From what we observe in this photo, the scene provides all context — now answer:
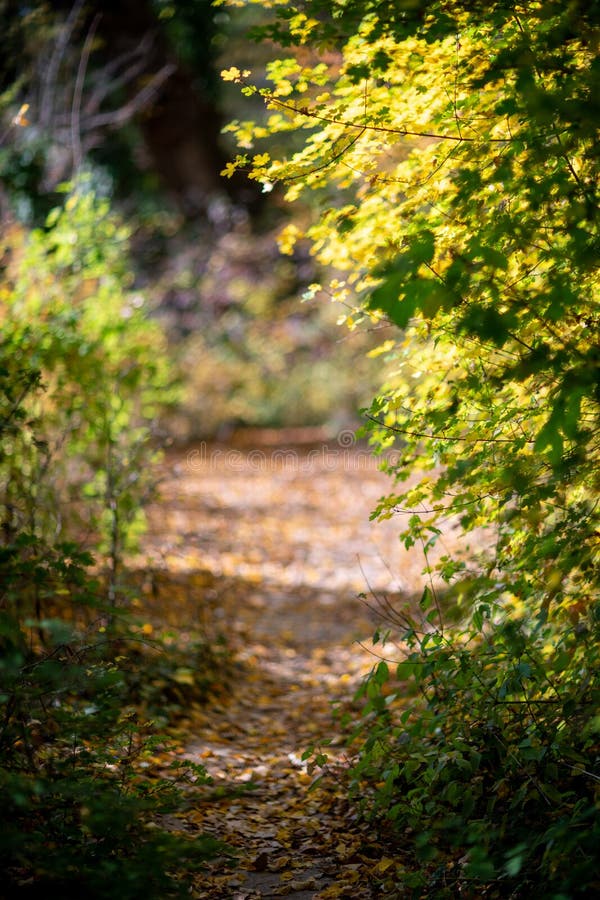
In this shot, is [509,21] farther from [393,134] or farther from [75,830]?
[75,830]

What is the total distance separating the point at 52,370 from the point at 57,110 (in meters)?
3.98

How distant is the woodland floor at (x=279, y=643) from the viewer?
285 cm

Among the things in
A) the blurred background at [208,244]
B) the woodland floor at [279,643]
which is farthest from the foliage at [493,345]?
the blurred background at [208,244]

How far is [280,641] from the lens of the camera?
5750 mm

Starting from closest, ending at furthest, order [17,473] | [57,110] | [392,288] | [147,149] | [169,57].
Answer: [392,288], [17,473], [57,110], [169,57], [147,149]

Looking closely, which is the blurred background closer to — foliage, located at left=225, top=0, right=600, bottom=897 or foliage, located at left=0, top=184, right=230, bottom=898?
foliage, located at left=0, top=184, right=230, bottom=898

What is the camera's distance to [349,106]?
2.65 metres

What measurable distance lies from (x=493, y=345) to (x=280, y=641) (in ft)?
12.7

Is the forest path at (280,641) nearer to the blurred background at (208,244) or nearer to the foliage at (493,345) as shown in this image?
the foliage at (493,345)

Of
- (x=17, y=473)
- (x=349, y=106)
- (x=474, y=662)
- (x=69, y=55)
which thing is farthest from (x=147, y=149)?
(x=474, y=662)

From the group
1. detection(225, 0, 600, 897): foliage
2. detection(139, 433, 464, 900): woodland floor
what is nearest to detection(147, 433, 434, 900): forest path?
detection(139, 433, 464, 900): woodland floor

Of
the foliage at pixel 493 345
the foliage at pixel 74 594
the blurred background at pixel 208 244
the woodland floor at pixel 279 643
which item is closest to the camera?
the foliage at pixel 74 594

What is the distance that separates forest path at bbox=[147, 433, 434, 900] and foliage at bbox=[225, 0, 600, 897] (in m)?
0.42

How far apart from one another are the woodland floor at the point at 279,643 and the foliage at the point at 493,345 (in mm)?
412
